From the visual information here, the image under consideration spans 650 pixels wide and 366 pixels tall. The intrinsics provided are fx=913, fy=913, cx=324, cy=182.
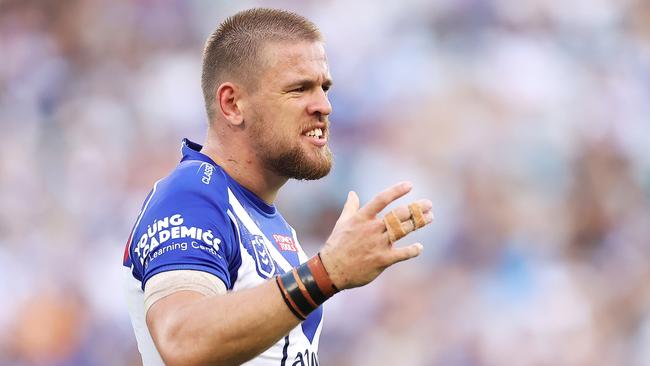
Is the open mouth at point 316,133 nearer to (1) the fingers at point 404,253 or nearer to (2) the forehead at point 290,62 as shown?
(2) the forehead at point 290,62

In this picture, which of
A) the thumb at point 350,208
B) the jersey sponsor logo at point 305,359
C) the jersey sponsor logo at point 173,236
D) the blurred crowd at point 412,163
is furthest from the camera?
the blurred crowd at point 412,163

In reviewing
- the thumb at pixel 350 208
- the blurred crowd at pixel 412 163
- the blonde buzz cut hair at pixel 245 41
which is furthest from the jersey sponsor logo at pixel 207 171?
the blurred crowd at pixel 412 163

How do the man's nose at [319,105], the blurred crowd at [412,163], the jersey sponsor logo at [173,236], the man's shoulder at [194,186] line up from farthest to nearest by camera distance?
1. the blurred crowd at [412,163]
2. the man's nose at [319,105]
3. the man's shoulder at [194,186]
4. the jersey sponsor logo at [173,236]

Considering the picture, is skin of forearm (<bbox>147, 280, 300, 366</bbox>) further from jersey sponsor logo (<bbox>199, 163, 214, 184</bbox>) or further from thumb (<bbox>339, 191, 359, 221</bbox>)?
jersey sponsor logo (<bbox>199, 163, 214, 184</bbox>)

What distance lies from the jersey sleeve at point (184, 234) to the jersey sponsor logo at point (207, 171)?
5 centimetres

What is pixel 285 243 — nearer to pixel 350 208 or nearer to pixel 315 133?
pixel 315 133

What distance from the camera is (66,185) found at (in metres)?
7.64

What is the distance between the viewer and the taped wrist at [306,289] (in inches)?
111

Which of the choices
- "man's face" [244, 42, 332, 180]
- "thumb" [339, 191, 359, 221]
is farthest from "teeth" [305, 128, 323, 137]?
"thumb" [339, 191, 359, 221]

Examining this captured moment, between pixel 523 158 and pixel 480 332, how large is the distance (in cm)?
149

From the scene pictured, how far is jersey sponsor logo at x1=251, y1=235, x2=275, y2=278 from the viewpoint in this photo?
3423 mm

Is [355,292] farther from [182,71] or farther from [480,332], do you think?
[182,71]

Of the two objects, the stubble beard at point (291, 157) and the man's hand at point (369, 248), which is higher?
the stubble beard at point (291, 157)

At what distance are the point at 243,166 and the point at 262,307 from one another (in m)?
1.12
